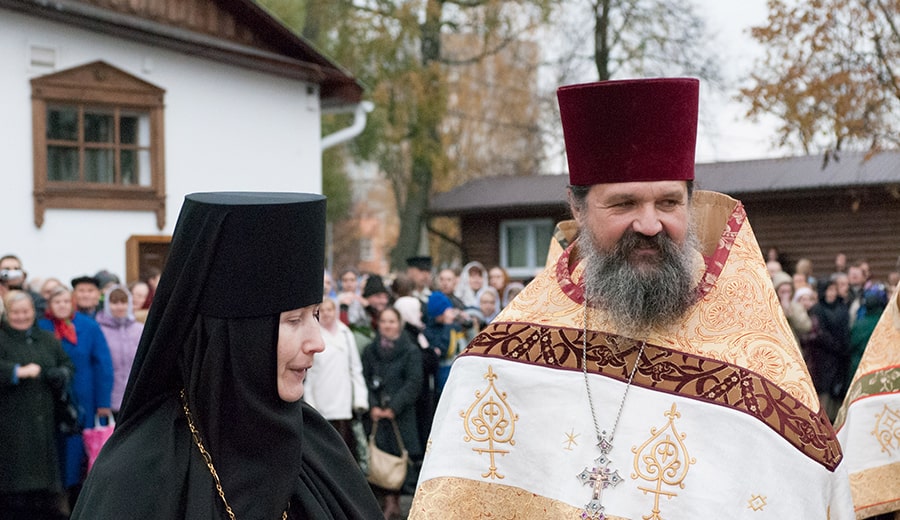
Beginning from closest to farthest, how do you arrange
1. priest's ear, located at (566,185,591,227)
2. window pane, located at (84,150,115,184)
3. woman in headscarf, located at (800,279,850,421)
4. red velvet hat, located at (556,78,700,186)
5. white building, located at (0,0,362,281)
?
red velvet hat, located at (556,78,700,186) → priest's ear, located at (566,185,591,227) → woman in headscarf, located at (800,279,850,421) → white building, located at (0,0,362,281) → window pane, located at (84,150,115,184)

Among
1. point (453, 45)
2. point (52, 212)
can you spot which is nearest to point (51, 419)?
point (52, 212)

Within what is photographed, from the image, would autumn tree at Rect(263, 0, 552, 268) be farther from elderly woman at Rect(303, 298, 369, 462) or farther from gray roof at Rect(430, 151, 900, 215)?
elderly woman at Rect(303, 298, 369, 462)

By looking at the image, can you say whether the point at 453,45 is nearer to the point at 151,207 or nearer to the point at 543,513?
the point at 151,207

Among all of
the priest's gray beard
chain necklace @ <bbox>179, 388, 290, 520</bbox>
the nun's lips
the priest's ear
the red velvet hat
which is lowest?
chain necklace @ <bbox>179, 388, 290, 520</bbox>

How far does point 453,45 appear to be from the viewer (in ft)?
99.2

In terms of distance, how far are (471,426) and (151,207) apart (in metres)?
13.4

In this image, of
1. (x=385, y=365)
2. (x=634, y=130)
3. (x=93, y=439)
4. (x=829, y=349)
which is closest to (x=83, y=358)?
(x=93, y=439)

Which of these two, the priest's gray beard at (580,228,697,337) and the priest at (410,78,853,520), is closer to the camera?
the priest at (410,78,853,520)

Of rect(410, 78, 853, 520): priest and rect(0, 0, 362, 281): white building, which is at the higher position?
rect(0, 0, 362, 281): white building

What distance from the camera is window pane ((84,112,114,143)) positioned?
1608 cm

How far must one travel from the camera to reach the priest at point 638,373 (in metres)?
3.29

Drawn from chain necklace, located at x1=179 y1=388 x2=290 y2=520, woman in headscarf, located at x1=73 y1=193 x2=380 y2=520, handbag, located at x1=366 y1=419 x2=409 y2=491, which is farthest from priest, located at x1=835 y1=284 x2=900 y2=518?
handbag, located at x1=366 y1=419 x2=409 y2=491

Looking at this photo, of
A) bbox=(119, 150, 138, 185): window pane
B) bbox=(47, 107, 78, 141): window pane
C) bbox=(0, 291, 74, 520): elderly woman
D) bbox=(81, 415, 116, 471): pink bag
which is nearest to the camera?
bbox=(0, 291, 74, 520): elderly woman

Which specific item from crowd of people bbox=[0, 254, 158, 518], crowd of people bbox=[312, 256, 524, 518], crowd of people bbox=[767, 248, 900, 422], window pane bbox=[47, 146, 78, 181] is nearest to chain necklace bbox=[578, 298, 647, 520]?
crowd of people bbox=[312, 256, 524, 518]
